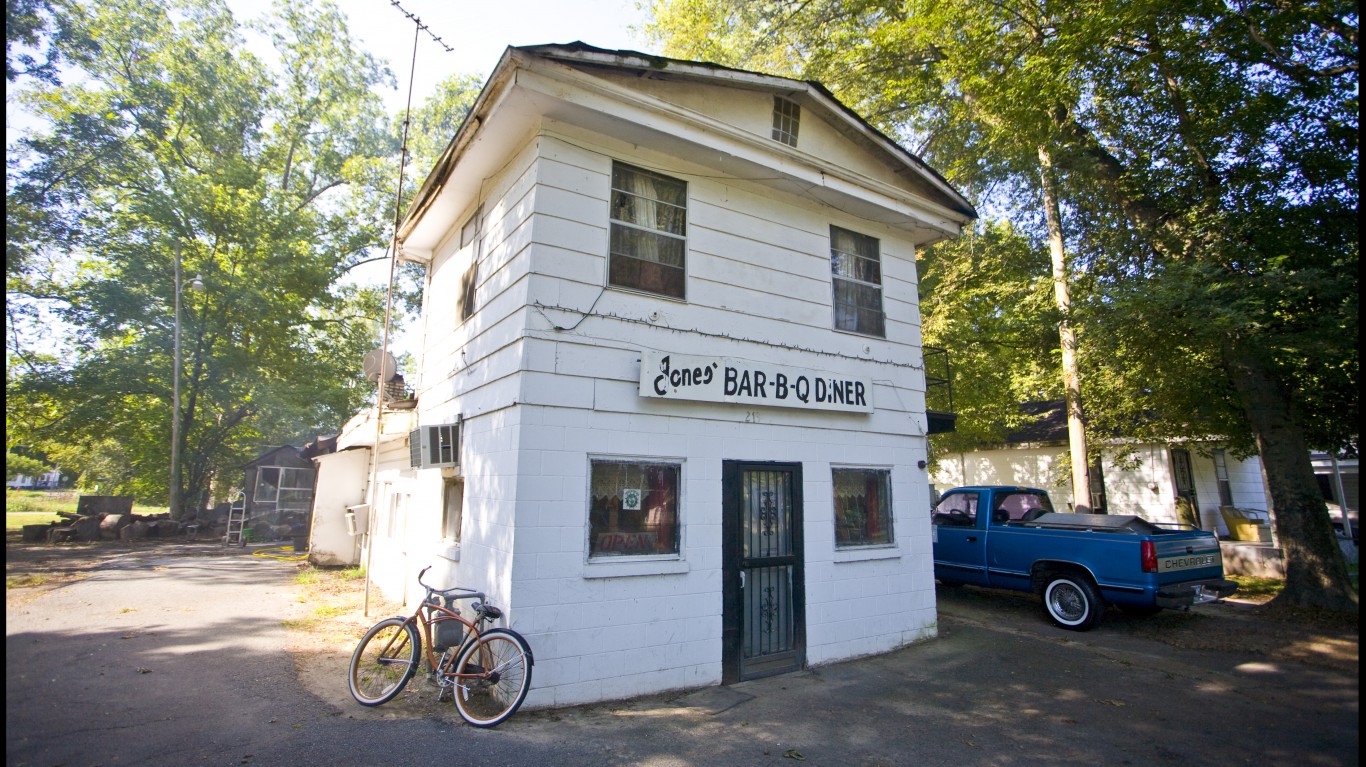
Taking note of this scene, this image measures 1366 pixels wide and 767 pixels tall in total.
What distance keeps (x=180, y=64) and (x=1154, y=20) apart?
3065 cm

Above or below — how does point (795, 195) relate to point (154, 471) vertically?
above

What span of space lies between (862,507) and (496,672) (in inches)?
186

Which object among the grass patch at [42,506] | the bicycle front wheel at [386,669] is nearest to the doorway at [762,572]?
the bicycle front wheel at [386,669]

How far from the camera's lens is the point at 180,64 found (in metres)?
24.2

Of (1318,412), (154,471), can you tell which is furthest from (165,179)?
(1318,412)

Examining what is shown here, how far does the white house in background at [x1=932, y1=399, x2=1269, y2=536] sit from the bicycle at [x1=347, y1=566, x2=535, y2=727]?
14.9m

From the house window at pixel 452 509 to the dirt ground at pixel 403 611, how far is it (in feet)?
5.29

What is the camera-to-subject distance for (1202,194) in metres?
10.0

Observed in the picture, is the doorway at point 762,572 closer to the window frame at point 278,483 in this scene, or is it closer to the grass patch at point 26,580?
the grass patch at point 26,580

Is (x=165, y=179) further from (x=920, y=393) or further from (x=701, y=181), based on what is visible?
(x=920, y=393)

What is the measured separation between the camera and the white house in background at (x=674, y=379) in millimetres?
5980

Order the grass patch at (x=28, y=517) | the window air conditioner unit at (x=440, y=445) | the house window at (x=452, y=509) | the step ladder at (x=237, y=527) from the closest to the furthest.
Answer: the window air conditioner unit at (x=440, y=445) < the house window at (x=452, y=509) < the step ladder at (x=237, y=527) < the grass patch at (x=28, y=517)

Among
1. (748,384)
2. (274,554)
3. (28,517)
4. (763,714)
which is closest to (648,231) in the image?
(748,384)

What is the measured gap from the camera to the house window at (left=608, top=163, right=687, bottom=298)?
6809 mm
